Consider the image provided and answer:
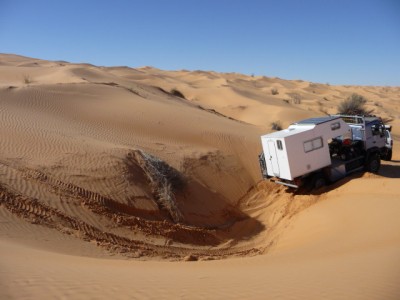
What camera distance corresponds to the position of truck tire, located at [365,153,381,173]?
573 inches

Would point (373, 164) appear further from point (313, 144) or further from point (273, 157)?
point (273, 157)

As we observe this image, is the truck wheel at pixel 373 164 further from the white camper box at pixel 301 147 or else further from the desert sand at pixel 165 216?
the white camper box at pixel 301 147

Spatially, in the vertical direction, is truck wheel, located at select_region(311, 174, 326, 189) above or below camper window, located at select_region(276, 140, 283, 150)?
below

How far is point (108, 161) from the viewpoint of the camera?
12.3 meters

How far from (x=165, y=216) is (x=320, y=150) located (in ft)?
19.0

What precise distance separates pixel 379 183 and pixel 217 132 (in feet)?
29.4

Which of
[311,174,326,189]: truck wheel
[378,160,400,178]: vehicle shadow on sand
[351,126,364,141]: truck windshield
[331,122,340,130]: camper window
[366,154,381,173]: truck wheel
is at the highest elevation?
[331,122,340,130]: camper window

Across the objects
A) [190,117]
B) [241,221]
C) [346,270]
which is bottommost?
[241,221]

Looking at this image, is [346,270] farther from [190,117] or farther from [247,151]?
[190,117]

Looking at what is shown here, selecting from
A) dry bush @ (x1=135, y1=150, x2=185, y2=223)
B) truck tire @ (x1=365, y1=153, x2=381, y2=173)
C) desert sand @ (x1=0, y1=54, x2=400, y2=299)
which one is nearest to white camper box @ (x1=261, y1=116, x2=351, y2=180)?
desert sand @ (x1=0, y1=54, x2=400, y2=299)

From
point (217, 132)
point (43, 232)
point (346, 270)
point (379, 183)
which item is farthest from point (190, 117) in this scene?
point (346, 270)

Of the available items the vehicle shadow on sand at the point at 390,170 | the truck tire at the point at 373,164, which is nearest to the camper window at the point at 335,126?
the truck tire at the point at 373,164

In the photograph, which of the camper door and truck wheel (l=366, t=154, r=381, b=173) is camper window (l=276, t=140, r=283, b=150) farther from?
truck wheel (l=366, t=154, r=381, b=173)

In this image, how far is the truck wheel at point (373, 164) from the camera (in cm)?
1456
